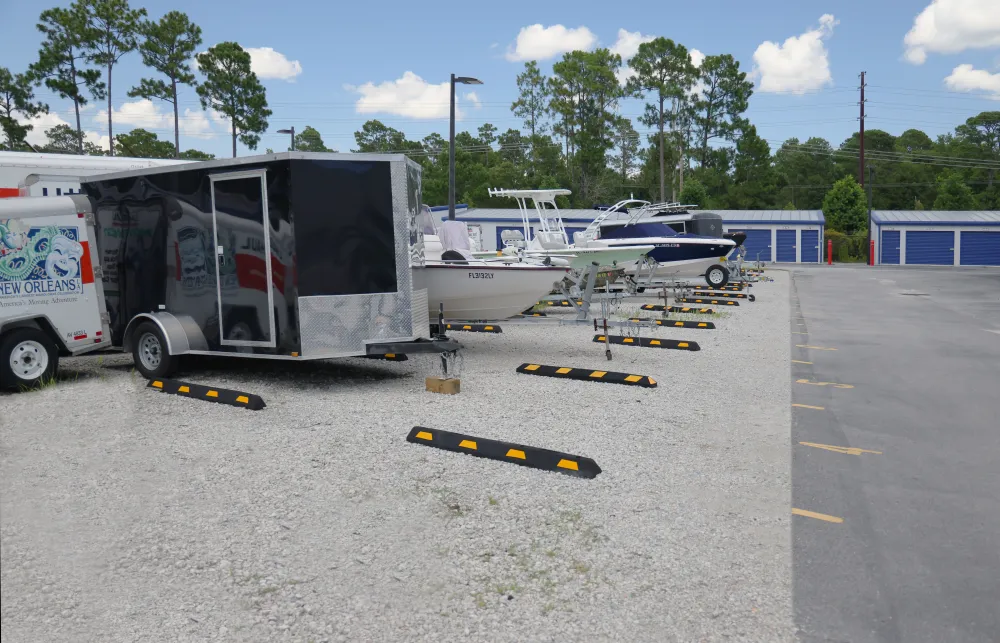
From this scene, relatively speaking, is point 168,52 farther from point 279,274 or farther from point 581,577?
point 581,577

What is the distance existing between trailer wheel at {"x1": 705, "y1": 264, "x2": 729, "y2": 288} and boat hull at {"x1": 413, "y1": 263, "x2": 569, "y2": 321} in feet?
44.9

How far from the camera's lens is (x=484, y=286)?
1116cm

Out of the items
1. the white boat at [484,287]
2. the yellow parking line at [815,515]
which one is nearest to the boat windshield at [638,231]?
the white boat at [484,287]

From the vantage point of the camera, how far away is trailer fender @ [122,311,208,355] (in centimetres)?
929

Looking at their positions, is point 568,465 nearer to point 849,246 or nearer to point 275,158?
point 275,158

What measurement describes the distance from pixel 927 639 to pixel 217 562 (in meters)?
3.68

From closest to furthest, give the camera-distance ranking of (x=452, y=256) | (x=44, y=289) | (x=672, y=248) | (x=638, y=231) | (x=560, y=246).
Answer: (x=44, y=289) < (x=452, y=256) < (x=560, y=246) < (x=638, y=231) < (x=672, y=248)

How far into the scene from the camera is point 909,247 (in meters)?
42.4

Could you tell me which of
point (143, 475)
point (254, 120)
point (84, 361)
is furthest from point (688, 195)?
point (143, 475)

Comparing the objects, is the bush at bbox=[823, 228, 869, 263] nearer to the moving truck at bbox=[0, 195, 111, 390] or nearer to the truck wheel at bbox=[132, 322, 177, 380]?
the truck wheel at bbox=[132, 322, 177, 380]

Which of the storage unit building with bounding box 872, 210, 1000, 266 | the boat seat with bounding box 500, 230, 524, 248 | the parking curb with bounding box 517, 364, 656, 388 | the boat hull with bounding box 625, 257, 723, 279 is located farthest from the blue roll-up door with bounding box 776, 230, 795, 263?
the parking curb with bounding box 517, 364, 656, 388

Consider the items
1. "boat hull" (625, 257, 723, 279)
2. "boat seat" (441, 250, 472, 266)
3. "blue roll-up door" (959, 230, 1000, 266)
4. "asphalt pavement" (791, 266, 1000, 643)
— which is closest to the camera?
"asphalt pavement" (791, 266, 1000, 643)

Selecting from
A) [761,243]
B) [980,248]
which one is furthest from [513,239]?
[980,248]

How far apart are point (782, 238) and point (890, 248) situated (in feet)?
18.2
